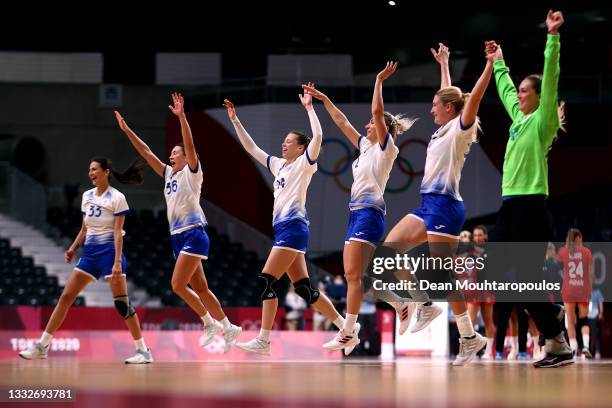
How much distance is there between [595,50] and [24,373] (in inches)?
832

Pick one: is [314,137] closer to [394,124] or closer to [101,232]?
[394,124]

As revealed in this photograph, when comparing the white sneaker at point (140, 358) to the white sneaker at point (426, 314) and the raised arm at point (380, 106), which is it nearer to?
the white sneaker at point (426, 314)

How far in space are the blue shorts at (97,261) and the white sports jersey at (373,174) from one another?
2.96 meters

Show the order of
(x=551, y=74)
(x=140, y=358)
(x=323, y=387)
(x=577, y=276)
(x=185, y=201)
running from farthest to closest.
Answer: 1. (x=577, y=276)
2. (x=185, y=201)
3. (x=140, y=358)
4. (x=551, y=74)
5. (x=323, y=387)

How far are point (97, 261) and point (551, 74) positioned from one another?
19.1 ft

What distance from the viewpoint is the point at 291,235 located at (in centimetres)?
1084

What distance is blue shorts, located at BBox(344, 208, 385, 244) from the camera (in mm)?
10430

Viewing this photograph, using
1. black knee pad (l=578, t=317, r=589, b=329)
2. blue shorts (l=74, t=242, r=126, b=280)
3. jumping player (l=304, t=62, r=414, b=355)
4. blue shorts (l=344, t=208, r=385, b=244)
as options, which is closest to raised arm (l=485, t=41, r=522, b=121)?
jumping player (l=304, t=62, r=414, b=355)

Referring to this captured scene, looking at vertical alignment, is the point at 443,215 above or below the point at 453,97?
below

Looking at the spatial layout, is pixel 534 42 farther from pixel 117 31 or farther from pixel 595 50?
pixel 117 31

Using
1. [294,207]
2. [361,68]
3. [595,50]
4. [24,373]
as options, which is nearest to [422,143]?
[361,68]

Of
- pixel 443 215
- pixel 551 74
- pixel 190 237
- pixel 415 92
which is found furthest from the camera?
pixel 415 92

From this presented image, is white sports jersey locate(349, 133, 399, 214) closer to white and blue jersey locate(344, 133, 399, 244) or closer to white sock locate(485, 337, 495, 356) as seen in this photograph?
white and blue jersey locate(344, 133, 399, 244)

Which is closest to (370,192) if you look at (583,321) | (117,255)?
(117,255)
